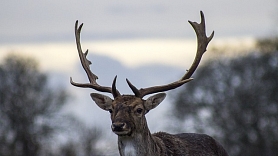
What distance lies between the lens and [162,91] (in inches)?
805

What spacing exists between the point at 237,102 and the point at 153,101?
43.5 metres

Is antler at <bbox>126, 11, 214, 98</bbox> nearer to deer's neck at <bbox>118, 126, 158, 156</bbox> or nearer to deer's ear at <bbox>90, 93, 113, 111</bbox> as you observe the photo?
deer's ear at <bbox>90, 93, 113, 111</bbox>

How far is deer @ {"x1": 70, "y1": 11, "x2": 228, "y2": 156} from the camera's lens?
19.2 meters

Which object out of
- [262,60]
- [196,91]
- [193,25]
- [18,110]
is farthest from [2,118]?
[193,25]

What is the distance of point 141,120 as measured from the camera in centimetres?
1950

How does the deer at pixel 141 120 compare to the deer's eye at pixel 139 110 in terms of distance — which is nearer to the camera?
the deer at pixel 141 120

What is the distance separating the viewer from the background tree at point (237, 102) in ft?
202

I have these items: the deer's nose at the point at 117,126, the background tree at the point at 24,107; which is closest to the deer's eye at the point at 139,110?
the deer's nose at the point at 117,126

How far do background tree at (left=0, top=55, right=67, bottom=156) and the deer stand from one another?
38.5 meters

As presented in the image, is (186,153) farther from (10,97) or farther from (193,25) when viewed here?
(10,97)

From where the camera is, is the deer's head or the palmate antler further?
the palmate antler

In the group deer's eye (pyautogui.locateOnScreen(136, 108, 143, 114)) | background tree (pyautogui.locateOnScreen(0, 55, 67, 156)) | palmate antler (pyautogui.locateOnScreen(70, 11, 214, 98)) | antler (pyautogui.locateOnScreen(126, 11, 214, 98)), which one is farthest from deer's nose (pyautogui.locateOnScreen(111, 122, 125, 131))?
background tree (pyautogui.locateOnScreen(0, 55, 67, 156))

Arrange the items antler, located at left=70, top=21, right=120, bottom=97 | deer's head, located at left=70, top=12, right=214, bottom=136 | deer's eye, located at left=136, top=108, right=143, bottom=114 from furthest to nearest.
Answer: antler, located at left=70, top=21, right=120, bottom=97, deer's eye, located at left=136, top=108, right=143, bottom=114, deer's head, located at left=70, top=12, right=214, bottom=136

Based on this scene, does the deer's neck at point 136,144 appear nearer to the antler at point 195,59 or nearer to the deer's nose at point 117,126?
the deer's nose at point 117,126
